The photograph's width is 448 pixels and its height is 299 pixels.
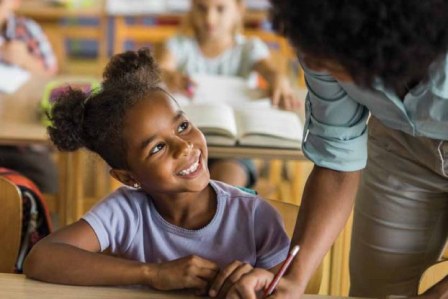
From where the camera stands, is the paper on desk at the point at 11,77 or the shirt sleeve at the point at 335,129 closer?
the shirt sleeve at the point at 335,129

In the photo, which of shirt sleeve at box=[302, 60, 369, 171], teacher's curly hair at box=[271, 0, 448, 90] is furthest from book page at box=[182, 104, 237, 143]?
teacher's curly hair at box=[271, 0, 448, 90]

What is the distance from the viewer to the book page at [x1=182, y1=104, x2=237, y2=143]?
2.13 meters

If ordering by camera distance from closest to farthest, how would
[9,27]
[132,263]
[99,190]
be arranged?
[132,263], [9,27], [99,190]

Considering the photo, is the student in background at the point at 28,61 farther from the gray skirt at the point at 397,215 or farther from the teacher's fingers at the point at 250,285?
the teacher's fingers at the point at 250,285

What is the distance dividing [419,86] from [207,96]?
1.46 meters

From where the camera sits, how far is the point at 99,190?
3.24 m

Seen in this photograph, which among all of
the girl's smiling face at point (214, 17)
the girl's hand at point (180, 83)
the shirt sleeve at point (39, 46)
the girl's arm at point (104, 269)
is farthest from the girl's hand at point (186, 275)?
the shirt sleeve at point (39, 46)

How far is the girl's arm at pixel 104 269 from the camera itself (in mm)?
1211

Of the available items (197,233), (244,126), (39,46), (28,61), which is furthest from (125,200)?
(39,46)

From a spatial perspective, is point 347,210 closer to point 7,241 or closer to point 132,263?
point 132,263

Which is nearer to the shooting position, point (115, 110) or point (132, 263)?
point (132, 263)

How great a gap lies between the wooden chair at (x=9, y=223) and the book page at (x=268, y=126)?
73cm

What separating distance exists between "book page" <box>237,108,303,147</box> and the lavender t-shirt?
2.37 ft

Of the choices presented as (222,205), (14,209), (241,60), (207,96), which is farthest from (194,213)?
(241,60)
